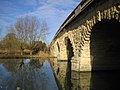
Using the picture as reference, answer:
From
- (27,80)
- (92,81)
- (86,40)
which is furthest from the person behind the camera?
(86,40)

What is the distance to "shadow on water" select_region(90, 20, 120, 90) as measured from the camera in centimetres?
2138

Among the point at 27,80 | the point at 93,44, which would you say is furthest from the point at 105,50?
the point at 27,80

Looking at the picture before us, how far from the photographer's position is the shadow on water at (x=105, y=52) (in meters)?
21.4

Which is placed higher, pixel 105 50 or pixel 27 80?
pixel 105 50

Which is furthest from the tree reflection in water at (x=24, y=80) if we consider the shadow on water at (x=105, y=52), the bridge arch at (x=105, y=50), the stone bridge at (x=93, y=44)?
the bridge arch at (x=105, y=50)

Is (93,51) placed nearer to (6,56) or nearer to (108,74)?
(108,74)

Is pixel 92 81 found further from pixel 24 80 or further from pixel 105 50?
pixel 105 50

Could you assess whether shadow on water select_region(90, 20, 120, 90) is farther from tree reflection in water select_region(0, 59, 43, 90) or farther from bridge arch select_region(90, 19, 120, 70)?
tree reflection in water select_region(0, 59, 43, 90)

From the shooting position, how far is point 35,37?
6506 centimetres

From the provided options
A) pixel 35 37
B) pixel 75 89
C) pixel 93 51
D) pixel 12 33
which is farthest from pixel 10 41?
pixel 75 89

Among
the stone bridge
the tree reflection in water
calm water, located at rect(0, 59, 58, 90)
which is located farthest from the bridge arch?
the tree reflection in water

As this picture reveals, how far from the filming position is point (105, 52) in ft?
81.0

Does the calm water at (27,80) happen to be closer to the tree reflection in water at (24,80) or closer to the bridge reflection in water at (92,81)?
the tree reflection in water at (24,80)

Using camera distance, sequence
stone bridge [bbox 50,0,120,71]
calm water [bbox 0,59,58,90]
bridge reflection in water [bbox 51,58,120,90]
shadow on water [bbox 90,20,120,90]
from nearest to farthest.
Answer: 1. calm water [bbox 0,59,58,90]
2. bridge reflection in water [bbox 51,58,120,90]
3. shadow on water [bbox 90,20,120,90]
4. stone bridge [bbox 50,0,120,71]
